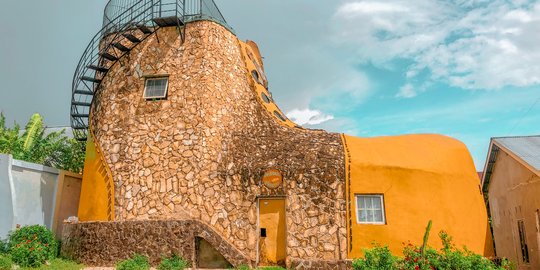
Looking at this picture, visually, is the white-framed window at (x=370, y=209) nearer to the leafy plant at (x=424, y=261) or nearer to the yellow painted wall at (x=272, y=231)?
the yellow painted wall at (x=272, y=231)

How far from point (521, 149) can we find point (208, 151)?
38.1 ft

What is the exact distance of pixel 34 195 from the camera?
15.3 m

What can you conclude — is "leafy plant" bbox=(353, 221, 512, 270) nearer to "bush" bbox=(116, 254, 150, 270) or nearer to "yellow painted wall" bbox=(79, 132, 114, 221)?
"bush" bbox=(116, 254, 150, 270)

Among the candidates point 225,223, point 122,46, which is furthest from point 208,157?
point 122,46

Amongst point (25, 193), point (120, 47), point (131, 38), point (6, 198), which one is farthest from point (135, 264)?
point (131, 38)

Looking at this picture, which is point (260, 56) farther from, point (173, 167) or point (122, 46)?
point (173, 167)

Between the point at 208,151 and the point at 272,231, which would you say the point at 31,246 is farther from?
the point at 272,231

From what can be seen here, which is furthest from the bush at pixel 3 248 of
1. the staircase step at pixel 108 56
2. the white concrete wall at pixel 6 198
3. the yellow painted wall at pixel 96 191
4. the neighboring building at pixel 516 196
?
the neighboring building at pixel 516 196

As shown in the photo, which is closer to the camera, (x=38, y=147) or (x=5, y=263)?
(x=5, y=263)

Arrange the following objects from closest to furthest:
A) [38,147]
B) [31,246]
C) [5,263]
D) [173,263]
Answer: [5,263] → [173,263] → [31,246] → [38,147]

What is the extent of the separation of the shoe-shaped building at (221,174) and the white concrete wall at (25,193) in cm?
217

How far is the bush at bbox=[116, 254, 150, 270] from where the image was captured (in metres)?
11.4

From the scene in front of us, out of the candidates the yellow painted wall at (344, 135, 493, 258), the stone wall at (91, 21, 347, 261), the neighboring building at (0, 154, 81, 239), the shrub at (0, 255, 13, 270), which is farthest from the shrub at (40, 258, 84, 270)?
the yellow painted wall at (344, 135, 493, 258)

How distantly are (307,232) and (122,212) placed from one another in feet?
22.4
